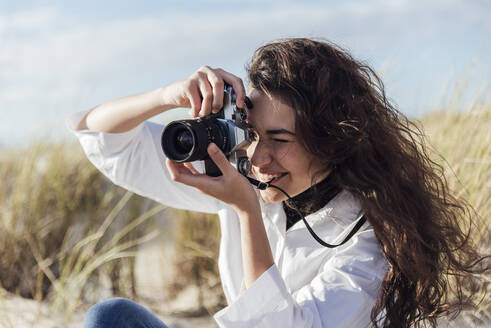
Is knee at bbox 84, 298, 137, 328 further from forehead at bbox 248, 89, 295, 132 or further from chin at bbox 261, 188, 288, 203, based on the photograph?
forehead at bbox 248, 89, 295, 132

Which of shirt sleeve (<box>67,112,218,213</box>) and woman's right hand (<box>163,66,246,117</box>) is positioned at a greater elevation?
woman's right hand (<box>163,66,246,117</box>)

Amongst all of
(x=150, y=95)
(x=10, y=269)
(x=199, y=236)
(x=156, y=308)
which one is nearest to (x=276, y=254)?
(x=150, y=95)

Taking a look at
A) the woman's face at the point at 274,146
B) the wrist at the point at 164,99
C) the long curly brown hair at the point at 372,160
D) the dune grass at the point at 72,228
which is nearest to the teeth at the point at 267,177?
the woman's face at the point at 274,146

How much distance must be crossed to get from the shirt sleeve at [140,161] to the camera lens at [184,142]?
608mm

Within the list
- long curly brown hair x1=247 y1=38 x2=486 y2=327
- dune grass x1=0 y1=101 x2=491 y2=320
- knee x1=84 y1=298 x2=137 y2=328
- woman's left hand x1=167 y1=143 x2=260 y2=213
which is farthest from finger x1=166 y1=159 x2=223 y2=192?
dune grass x1=0 y1=101 x2=491 y2=320

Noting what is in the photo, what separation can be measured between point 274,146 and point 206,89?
240 mm

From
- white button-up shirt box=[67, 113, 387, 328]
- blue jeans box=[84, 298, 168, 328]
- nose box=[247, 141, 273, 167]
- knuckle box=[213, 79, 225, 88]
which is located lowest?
blue jeans box=[84, 298, 168, 328]

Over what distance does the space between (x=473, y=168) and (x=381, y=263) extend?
1.05 m

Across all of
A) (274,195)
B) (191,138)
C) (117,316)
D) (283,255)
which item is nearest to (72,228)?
(117,316)

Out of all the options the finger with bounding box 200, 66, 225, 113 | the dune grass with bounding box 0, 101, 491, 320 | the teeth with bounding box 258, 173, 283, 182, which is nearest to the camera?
the finger with bounding box 200, 66, 225, 113

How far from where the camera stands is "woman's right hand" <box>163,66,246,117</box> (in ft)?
4.52

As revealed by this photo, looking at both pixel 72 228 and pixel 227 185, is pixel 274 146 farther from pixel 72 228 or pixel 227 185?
pixel 72 228

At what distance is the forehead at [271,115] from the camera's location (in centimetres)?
144

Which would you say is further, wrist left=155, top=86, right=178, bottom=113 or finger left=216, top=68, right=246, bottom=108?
wrist left=155, top=86, right=178, bottom=113
